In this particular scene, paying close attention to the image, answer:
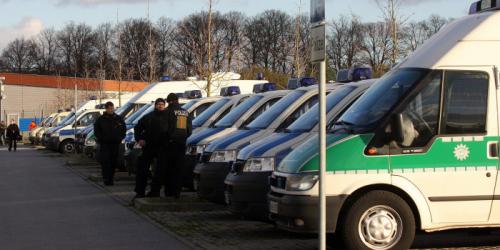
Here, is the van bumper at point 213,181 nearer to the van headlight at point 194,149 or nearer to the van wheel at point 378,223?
the van headlight at point 194,149

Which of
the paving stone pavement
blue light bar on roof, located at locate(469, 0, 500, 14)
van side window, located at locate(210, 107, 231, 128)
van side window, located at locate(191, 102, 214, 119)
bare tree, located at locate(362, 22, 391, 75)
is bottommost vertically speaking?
the paving stone pavement

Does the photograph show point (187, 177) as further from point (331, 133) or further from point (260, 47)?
point (260, 47)

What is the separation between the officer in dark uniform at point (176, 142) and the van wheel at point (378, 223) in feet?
18.0

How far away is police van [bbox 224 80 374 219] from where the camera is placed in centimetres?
983

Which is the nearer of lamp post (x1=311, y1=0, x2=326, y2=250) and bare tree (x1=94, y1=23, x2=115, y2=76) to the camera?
lamp post (x1=311, y1=0, x2=326, y2=250)

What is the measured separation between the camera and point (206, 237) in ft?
33.5

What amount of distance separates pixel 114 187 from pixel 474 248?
33.8 feet

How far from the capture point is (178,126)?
43.2 ft

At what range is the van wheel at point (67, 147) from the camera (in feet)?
116

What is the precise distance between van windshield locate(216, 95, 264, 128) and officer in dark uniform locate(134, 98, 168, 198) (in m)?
1.09

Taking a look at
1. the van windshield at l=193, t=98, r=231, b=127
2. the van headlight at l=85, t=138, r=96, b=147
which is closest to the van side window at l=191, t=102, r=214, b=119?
the van windshield at l=193, t=98, r=231, b=127

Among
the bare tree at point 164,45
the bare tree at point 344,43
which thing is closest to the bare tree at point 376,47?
the bare tree at point 344,43

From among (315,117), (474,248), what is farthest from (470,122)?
(315,117)

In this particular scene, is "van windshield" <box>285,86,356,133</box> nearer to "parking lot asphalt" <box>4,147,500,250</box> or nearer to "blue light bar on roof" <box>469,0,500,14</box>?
"parking lot asphalt" <box>4,147,500,250</box>
